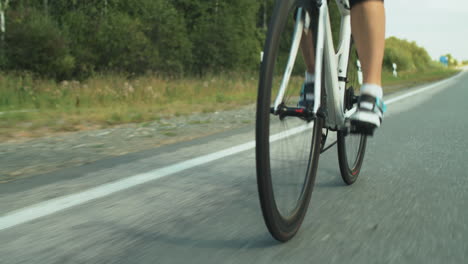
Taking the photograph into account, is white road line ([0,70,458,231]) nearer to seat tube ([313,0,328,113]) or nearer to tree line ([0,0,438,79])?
seat tube ([313,0,328,113])

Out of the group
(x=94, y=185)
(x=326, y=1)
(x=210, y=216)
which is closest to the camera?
(x=326, y=1)

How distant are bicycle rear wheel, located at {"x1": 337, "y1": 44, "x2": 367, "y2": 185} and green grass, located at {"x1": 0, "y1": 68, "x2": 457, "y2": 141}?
297cm

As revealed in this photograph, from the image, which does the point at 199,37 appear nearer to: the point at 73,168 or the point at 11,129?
the point at 11,129

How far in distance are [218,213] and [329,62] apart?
96 cm

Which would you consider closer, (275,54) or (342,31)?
(275,54)

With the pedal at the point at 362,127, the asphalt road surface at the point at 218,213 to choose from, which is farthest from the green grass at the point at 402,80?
the pedal at the point at 362,127

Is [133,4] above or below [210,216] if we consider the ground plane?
above

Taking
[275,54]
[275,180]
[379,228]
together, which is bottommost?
[379,228]

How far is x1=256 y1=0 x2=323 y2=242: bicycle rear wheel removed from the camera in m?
2.07

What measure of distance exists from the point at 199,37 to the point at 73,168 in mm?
30873

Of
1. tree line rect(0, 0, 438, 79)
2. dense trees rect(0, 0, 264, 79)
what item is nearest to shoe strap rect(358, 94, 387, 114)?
tree line rect(0, 0, 438, 79)

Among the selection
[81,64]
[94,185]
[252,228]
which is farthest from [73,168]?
Answer: [81,64]

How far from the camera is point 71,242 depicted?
7.72 feet

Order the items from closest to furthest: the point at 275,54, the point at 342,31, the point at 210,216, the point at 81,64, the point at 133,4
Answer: the point at 275,54 → the point at 210,216 → the point at 342,31 → the point at 81,64 → the point at 133,4
